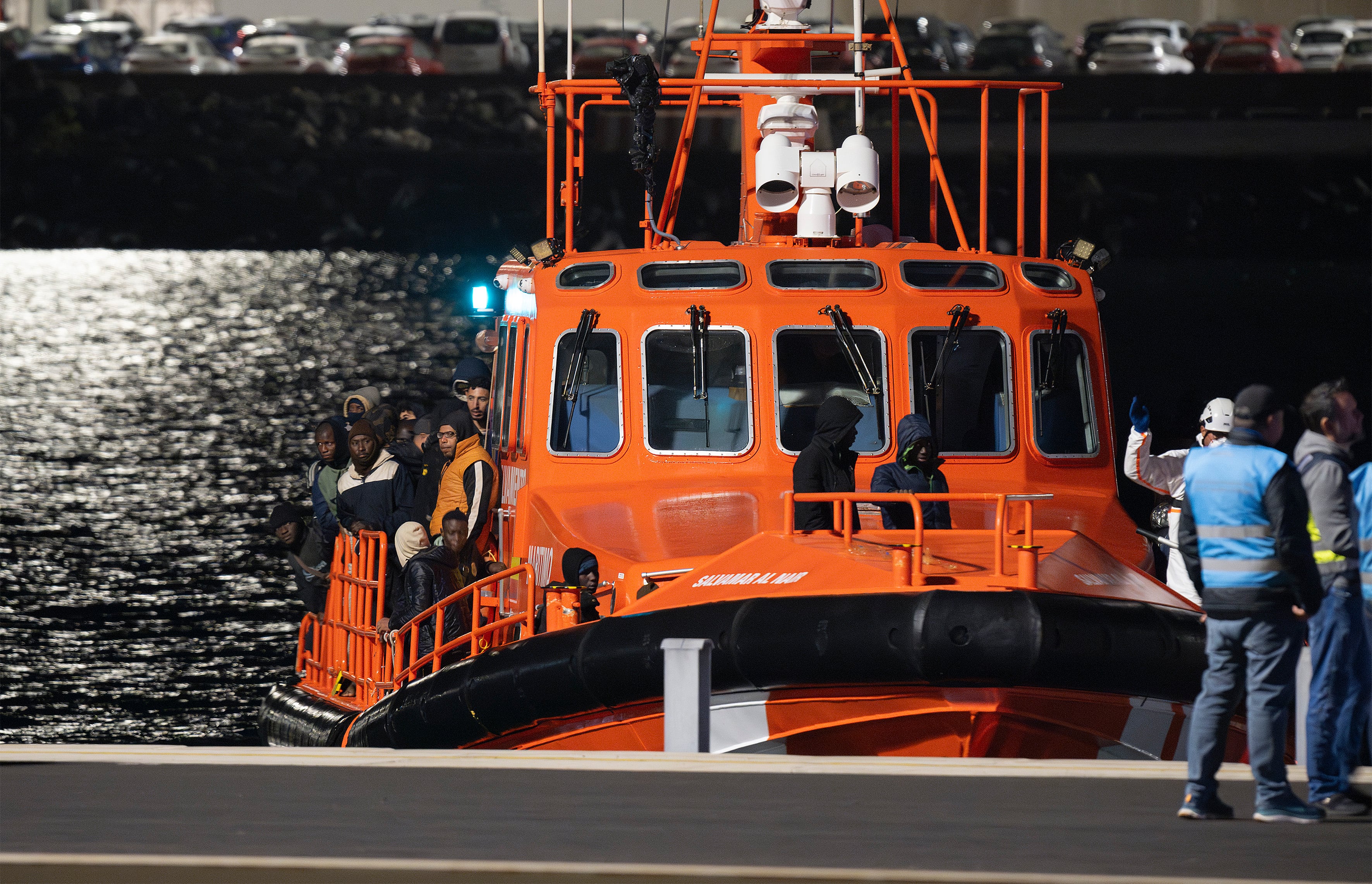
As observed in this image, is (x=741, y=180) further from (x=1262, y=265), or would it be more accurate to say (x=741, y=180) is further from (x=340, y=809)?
(x=1262, y=265)

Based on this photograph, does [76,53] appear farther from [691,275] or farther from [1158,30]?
[691,275]

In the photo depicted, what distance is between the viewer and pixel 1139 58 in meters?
56.6

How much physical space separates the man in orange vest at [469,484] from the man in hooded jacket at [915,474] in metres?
2.19

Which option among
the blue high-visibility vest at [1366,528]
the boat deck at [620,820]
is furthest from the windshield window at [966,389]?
the blue high-visibility vest at [1366,528]

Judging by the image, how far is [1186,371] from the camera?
161 ft

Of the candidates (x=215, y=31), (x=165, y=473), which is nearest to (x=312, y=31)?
(x=215, y=31)

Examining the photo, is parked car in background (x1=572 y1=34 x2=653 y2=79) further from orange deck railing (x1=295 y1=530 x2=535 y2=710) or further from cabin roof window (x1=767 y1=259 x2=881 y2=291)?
cabin roof window (x1=767 y1=259 x2=881 y2=291)

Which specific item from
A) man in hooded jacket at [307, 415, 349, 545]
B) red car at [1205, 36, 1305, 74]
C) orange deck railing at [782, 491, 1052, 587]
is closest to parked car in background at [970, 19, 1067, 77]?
red car at [1205, 36, 1305, 74]

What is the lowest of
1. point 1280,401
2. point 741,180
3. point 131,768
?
point 131,768

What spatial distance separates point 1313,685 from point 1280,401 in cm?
87

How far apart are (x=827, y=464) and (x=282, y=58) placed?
204 feet

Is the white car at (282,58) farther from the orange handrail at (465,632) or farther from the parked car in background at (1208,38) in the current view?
the orange handrail at (465,632)

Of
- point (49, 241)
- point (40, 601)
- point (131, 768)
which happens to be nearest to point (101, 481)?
point (40, 601)

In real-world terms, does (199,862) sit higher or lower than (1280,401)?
lower
